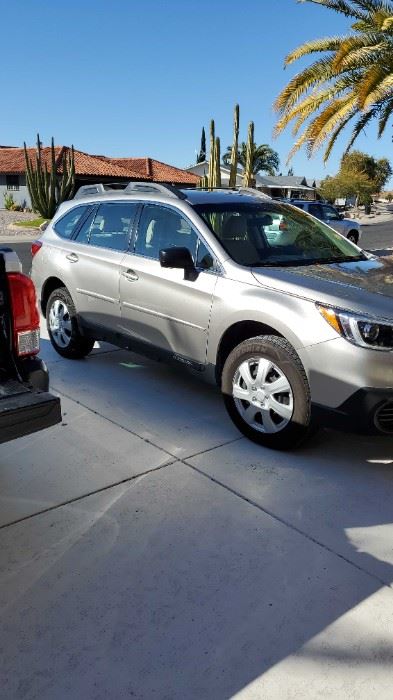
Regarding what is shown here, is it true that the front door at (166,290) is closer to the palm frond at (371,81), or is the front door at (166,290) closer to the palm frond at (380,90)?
the palm frond at (371,81)

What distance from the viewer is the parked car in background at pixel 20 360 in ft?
8.59

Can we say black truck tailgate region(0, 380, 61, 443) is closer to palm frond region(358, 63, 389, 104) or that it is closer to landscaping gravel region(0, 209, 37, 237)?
palm frond region(358, 63, 389, 104)

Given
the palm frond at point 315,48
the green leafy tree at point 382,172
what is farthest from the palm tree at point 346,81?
the green leafy tree at point 382,172

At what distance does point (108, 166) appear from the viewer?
4356 cm

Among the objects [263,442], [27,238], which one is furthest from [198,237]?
[27,238]

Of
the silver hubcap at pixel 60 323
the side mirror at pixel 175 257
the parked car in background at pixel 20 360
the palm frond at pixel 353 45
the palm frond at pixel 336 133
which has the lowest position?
the silver hubcap at pixel 60 323

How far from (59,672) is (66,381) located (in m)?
3.23

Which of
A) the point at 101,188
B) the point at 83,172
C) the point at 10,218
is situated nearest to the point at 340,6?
the point at 101,188

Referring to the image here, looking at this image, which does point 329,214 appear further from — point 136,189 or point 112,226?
point 112,226

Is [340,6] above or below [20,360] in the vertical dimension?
above

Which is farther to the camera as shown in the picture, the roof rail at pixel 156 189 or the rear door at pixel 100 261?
the rear door at pixel 100 261

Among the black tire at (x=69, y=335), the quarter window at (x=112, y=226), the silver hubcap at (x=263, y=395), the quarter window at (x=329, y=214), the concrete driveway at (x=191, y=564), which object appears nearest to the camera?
the concrete driveway at (x=191, y=564)

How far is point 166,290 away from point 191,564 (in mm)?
2263

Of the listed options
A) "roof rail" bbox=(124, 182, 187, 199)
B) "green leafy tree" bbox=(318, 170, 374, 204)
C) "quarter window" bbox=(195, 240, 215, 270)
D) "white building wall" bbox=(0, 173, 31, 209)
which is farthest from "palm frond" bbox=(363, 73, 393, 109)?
"green leafy tree" bbox=(318, 170, 374, 204)
